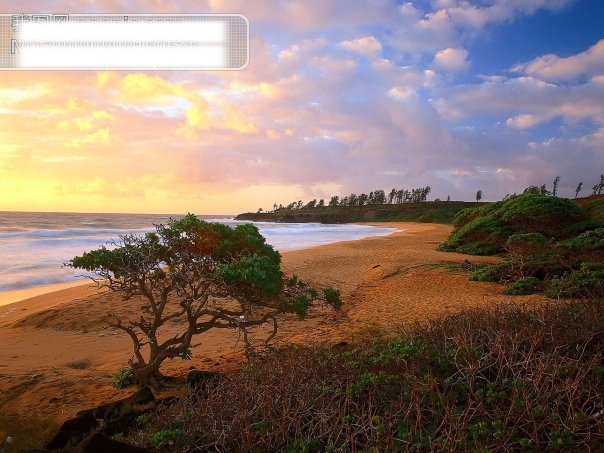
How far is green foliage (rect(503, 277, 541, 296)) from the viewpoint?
14194 mm

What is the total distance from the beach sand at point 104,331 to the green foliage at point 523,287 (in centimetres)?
43

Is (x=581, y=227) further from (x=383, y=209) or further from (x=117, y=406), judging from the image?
(x=383, y=209)

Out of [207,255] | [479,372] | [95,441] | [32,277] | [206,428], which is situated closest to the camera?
[95,441]

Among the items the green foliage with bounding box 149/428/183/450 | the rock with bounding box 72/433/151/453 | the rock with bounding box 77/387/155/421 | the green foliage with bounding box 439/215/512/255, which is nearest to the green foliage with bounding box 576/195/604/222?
the green foliage with bounding box 439/215/512/255

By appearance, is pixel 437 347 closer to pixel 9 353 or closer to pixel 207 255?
pixel 207 255

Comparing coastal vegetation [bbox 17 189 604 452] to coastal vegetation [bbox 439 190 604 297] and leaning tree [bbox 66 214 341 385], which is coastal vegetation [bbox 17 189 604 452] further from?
coastal vegetation [bbox 439 190 604 297]

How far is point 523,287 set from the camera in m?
14.4

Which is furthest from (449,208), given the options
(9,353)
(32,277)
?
(9,353)

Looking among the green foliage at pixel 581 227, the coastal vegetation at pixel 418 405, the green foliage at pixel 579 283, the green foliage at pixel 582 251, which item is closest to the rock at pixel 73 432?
the coastal vegetation at pixel 418 405

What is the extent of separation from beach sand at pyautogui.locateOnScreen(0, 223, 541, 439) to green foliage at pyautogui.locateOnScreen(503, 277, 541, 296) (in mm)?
434

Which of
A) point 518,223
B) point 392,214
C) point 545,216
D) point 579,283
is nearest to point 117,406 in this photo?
point 579,283

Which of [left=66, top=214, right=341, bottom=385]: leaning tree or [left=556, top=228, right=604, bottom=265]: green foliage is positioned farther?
[left=556, top=228, right=604, bottom=265]: green foliage

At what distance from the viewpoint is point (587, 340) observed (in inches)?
195

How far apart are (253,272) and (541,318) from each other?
392 cm
